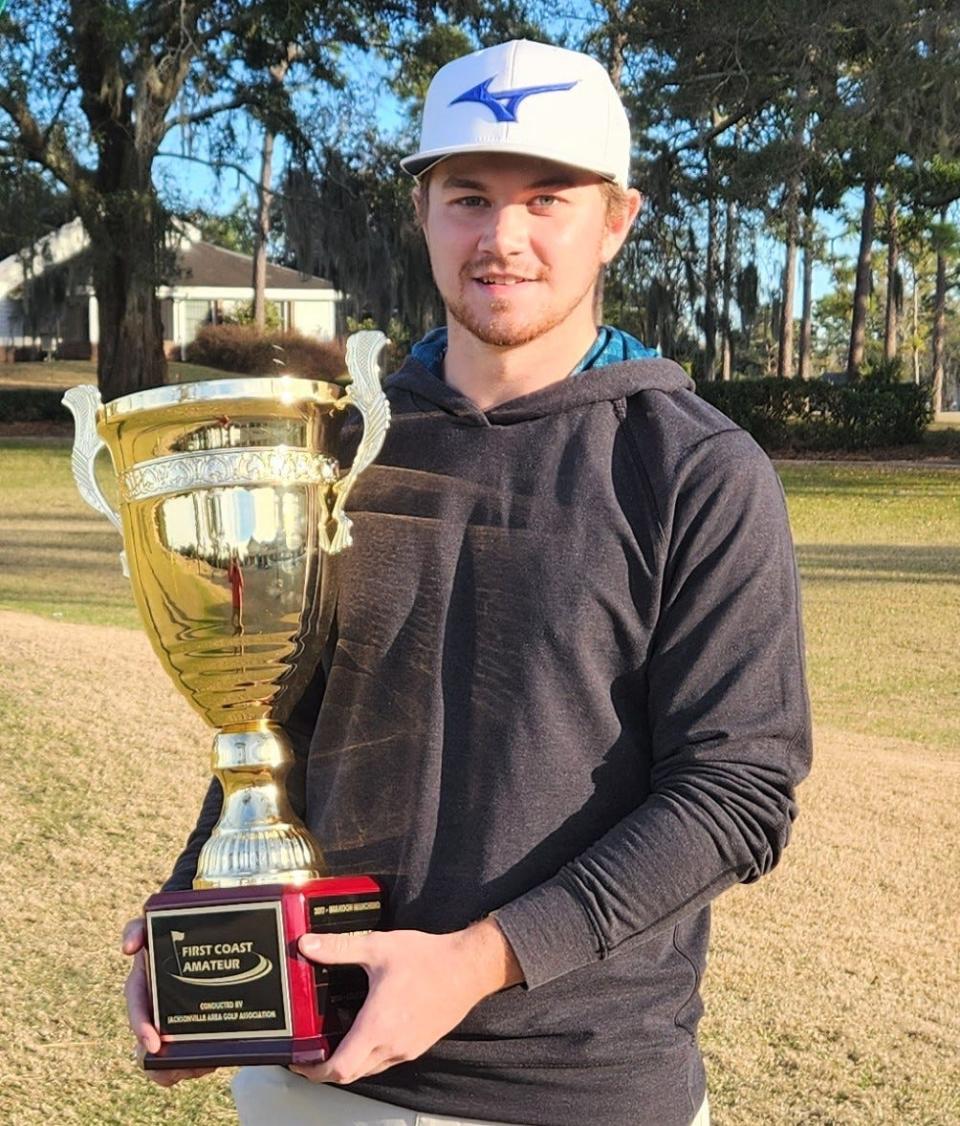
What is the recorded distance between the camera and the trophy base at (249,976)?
60.4 inches

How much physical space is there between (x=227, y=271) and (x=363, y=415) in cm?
4762

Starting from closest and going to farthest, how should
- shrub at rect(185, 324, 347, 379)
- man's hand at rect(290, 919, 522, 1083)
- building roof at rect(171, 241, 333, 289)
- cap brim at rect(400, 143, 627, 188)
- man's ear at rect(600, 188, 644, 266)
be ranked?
man's hand at rect(290, 919, 522, 1083) < cap brim at rect(400, 143, 627, 188) < man's ear at rect(600, 188, 644, 266) < shrub at rect(185, 324, 347, 379) < building roof at rect(171, 241, 333, 289)

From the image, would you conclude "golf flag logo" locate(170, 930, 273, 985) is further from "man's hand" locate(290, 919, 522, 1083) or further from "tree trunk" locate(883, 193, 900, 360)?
"tree trunk" locate(883, 193, 900, 360)

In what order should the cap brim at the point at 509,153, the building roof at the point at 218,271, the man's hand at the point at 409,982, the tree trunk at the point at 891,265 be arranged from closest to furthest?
the man's hand at the point at 409,982 → the cap brim at the point at 509,153 → the tree trunk at the point at 891,265 → the building roof at the point at 218,271

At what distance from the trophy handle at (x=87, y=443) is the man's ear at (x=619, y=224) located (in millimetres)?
592

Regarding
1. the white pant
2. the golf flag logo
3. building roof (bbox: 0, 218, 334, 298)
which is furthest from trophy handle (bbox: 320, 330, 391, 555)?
building roof (bbox: 0, 218, 334, 298)

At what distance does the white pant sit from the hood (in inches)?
28.4

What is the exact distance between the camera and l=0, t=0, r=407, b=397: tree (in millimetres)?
24016

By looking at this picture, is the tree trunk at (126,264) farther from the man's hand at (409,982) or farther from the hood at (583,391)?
the man's hand at (409,982)

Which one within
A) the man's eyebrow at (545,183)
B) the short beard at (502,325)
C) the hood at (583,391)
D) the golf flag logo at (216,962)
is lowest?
the golf flag logo at (216,962)

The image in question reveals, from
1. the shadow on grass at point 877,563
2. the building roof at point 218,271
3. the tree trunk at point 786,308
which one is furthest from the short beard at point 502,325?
the building roof at point 218,271

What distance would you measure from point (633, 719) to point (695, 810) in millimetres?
140

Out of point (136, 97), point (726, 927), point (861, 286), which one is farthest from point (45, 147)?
point (726, 927)

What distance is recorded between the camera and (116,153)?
83.1 ft
